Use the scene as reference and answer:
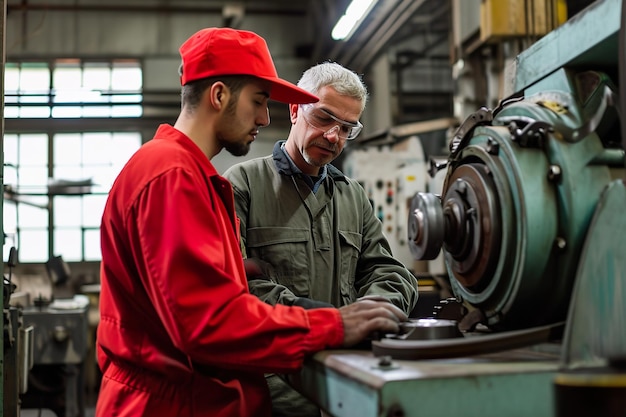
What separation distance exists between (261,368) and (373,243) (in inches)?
30.3

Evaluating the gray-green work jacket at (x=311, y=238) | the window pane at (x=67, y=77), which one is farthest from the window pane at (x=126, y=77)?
the gray-green work jacket at (x=311, y=238)

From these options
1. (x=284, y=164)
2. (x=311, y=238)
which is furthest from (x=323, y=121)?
(x=311, y=238)

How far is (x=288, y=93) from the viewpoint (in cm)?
148

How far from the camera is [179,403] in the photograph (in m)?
1.26

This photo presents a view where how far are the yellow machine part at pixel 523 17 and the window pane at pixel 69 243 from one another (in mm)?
5697

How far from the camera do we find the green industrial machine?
92 centimetres

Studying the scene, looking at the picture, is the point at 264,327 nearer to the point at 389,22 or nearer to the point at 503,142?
the point at 503,142

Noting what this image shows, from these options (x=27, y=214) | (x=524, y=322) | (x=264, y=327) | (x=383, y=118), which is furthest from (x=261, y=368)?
(x=27, y=214)

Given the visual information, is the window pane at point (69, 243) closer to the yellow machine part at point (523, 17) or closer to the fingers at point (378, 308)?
the yellow machine part at point (523, 17)

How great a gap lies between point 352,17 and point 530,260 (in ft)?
13.9

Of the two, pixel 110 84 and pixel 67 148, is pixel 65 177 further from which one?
pixel 110 84

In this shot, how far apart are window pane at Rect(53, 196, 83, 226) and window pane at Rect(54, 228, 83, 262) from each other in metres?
0.08

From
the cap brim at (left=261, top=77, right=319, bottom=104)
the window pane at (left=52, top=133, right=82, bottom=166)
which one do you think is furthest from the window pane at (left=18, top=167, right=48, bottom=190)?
the cap brim at (left=261, top=77, right=319, bottom=104)

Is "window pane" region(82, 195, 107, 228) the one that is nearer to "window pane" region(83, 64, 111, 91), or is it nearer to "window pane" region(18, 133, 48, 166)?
"window pane" region(18, 133, 48, 166)
